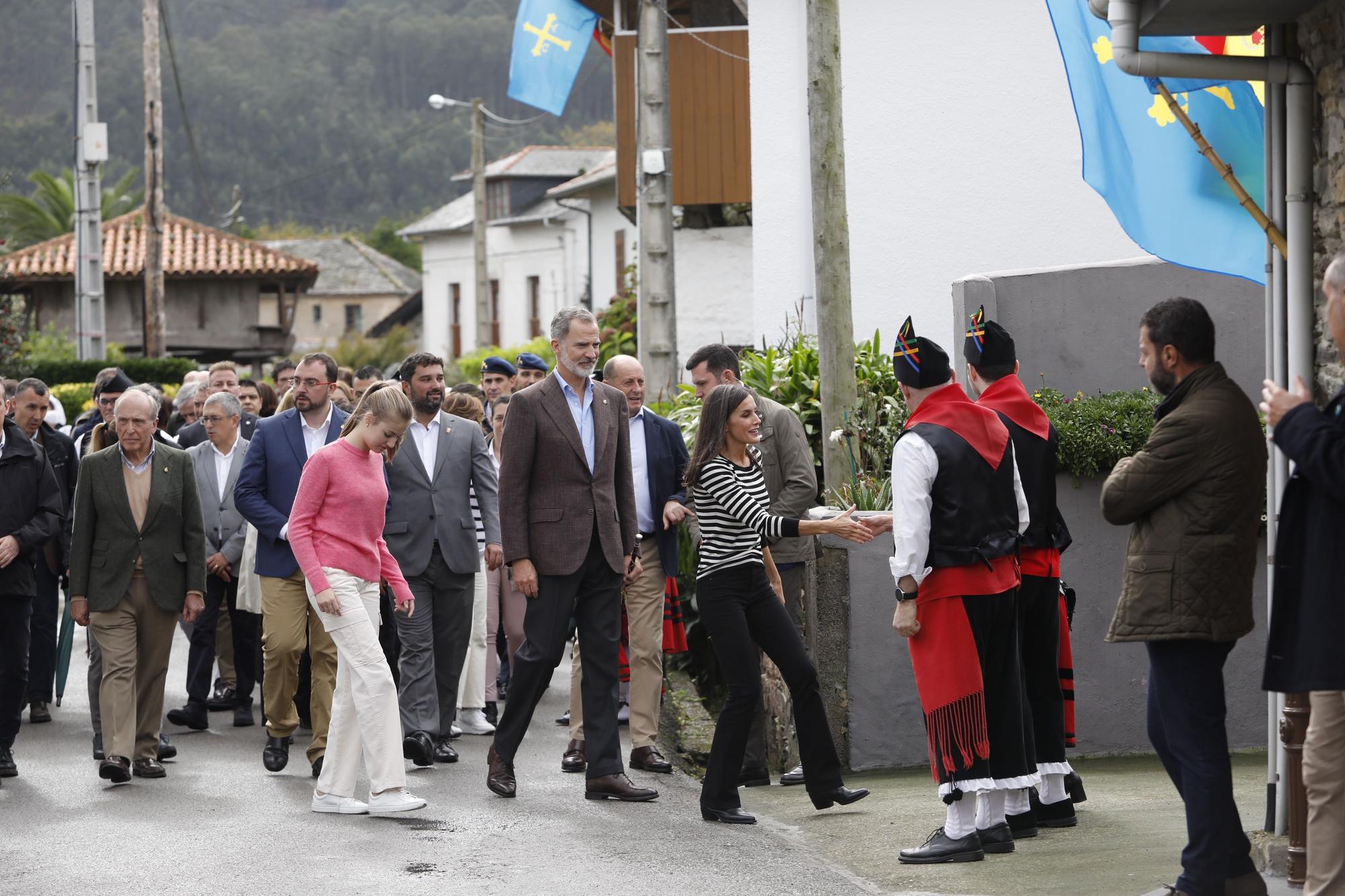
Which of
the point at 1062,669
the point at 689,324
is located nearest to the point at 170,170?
the point at 689,324

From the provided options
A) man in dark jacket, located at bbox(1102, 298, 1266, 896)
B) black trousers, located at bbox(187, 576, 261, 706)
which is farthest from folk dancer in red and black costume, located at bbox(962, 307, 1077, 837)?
black trousers, located at bbox(187, 576, 261, 706)

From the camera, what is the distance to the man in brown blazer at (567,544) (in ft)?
27.2

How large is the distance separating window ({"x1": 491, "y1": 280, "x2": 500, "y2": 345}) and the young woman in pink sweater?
168ft

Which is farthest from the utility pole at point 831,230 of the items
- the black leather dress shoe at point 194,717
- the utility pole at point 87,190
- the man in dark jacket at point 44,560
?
the utility pole at point 87,190

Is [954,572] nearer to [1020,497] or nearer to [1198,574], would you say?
[1020,497]

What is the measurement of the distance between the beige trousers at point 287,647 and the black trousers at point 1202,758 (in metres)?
4.88

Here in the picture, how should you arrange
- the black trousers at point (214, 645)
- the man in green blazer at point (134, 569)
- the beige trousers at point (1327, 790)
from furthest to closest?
the black trousers at point (214, 645) → the man in green blazer at point (134, 569) → the beige trousers at point (1327, 790)

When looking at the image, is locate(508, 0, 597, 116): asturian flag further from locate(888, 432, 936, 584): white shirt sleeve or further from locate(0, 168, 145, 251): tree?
locate(0, 168, 145, 251): tree

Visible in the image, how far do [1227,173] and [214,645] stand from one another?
694 cm

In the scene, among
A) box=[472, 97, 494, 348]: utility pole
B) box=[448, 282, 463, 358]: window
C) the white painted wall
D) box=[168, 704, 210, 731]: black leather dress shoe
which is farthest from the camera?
box=[448, 282, 463, 358]: window

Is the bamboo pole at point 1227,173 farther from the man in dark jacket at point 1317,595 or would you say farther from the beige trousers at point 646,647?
the beige trousers at point 646,647

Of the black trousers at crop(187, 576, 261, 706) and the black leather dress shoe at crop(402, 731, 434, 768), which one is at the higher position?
the black trousers at crop(187, 576, 261, 706)

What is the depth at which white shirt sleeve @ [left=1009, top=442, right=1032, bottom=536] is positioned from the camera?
6.92m

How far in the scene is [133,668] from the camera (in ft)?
29.4
